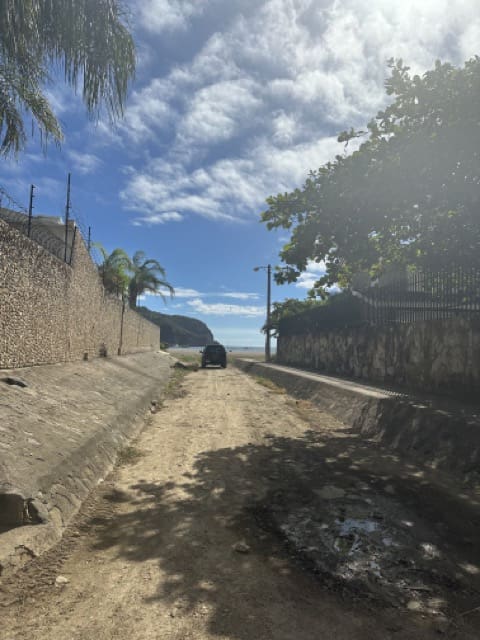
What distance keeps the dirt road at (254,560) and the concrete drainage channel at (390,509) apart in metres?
0.02

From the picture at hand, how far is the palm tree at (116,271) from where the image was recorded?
24094mm

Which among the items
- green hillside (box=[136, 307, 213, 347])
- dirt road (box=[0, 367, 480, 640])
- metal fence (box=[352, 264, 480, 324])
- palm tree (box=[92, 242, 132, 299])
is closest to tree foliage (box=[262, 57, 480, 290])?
metal fence (box=[352, 264, 480, 324])

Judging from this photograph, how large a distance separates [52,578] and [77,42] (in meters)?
7.51

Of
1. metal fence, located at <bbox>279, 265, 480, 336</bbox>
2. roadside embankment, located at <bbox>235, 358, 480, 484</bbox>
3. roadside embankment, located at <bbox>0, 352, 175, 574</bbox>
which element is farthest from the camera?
metal fence, located at <bbox>279, 265, 480, 336</bbox>

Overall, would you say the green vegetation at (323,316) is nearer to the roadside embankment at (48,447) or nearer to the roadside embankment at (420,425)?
the roadside embankment at (420,425)

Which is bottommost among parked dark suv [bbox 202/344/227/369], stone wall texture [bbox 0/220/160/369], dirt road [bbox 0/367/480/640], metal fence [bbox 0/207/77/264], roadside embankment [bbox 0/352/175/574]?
dirt road [bbox 0/367/480/640]

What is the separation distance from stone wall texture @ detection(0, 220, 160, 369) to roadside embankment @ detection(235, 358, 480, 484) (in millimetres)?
7375

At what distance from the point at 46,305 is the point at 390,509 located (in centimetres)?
851

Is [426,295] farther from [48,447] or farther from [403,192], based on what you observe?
[48,447]

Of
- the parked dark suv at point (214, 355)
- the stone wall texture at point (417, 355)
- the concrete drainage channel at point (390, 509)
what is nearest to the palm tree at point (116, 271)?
the parked dark suv at point (214, 355)

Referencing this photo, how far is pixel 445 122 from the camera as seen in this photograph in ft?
23.5

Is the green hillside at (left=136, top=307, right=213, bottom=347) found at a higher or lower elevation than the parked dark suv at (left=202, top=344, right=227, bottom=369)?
higher

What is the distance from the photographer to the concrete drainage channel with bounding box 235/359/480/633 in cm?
293

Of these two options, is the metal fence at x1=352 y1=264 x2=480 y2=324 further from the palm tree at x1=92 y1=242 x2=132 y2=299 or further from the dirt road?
the palm tree at x1=92 y1=242 x2=132 y2=299
